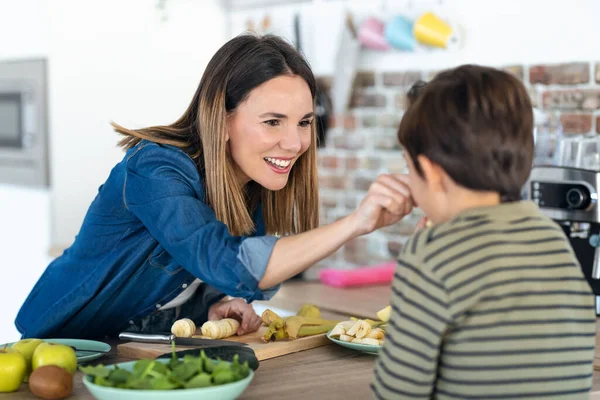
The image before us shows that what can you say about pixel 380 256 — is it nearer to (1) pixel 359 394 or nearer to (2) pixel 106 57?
(2) pixel 106 57

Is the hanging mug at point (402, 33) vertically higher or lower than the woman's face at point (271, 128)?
higher

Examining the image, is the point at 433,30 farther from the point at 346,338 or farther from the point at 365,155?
the point at 346,338

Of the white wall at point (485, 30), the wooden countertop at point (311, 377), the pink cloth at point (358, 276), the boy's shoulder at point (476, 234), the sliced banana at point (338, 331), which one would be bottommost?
the pink cloth at point (358, 276)

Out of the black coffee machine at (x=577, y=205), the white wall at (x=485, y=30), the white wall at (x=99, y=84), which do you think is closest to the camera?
the black coffee machine at (x=577, y=205)

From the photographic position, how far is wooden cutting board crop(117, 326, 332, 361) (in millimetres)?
1761

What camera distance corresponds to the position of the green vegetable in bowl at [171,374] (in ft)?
4.34

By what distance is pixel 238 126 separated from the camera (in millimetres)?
1938

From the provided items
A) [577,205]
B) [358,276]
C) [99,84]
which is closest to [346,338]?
[577,205]

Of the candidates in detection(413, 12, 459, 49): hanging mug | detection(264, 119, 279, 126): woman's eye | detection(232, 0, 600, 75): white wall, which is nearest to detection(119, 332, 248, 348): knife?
detection(264, 119, 279, 126): woman's eye

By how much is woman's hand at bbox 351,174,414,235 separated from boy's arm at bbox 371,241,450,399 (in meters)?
0.34

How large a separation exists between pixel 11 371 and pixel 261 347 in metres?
0.49

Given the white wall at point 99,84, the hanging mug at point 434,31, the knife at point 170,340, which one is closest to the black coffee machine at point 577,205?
the hanging mug at point 434,31

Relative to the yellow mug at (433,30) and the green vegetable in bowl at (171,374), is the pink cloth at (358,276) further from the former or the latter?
the green vegetable in bowl at (171,374)

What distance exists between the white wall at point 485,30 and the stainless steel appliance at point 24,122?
1.17m
